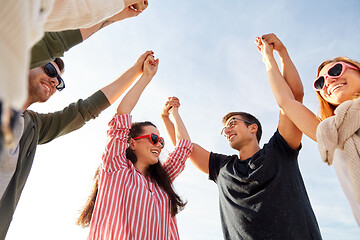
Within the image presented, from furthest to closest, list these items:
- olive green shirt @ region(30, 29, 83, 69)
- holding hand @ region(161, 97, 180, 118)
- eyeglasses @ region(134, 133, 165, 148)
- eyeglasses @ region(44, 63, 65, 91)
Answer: holding hand @ region(161, 97, 180, 118), eyeglasses @ region(134, 133, 165, 148), eyeglasses @ region(44, 63, 65, 91), olive green shirt @ region(30, 29, 83, 69)

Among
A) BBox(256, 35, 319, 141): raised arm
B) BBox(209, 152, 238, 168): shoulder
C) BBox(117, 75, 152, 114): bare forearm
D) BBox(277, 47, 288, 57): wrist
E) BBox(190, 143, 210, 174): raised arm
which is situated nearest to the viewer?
BBox(256, 35, 319, 141): raised arm

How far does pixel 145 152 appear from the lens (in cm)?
425

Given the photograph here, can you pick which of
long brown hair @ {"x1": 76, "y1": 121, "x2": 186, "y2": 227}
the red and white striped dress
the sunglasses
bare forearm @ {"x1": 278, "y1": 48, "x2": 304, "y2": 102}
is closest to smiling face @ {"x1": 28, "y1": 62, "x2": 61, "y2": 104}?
the red and white striped dress

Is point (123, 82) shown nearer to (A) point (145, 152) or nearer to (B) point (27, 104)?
(A) point (145, 152)

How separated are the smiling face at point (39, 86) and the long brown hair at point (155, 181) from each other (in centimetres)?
124

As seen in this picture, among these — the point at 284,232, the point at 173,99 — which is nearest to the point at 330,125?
the point at 284,232

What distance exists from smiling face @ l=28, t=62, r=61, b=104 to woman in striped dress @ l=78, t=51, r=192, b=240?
814mm

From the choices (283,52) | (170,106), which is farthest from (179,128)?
(283,52)

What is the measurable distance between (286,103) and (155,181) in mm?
2007

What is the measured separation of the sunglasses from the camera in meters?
2.93

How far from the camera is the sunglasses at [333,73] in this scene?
2934 millimetres

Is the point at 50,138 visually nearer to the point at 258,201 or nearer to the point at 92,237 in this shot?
the point at 92,237

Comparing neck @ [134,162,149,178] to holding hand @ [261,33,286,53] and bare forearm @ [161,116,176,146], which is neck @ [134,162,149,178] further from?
holding hand @ [261,33,286,53]

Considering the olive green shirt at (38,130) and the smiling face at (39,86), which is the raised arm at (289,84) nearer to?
the olive green shirt at (38,130)
